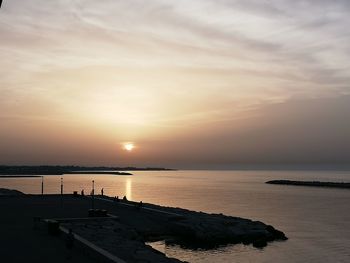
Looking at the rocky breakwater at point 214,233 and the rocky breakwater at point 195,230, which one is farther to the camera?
the rocky breakwater at point 214,233

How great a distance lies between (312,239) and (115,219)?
22485 mm

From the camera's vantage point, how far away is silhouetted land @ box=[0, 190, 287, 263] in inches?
916

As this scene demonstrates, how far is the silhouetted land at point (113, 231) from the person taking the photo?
76.3 ft

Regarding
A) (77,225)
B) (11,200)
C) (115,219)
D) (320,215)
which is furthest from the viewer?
(320,215)

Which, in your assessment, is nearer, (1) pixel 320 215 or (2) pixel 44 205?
(2) pixel 44 205

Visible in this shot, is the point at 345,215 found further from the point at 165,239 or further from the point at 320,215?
the point at 165,239

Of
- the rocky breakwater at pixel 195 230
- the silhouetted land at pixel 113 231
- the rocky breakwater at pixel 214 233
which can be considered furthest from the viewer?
the rocky breakwater at pixel 214 233

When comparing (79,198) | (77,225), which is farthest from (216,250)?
(79,198)

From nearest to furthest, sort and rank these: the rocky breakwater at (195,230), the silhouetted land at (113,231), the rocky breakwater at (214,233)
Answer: the silhouetted land at (113,231)
the rocky breakwater at (195,230)
the rocky breakwater at (214,233)

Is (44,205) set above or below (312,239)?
above

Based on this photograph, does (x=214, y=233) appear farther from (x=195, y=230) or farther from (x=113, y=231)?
(x=113, y=231)

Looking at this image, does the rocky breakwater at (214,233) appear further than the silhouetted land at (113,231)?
Yes

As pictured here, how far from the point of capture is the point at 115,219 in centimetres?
3469

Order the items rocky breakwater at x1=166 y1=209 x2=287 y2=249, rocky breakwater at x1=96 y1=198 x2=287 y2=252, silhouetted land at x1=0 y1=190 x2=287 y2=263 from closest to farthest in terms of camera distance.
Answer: silhouetted land at x1=0 y1=190 x2=287 y2=263
rocky breakwater at x1=96 y1=198 x2=287 y2=252
rocky breakwater at x1=166 y1=209 x2=287 y2=249
